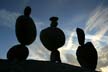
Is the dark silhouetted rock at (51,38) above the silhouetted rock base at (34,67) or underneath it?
above

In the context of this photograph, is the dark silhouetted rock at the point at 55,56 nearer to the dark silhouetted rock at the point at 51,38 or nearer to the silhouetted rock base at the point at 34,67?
the dark silhouetted rock at the point at 51,38

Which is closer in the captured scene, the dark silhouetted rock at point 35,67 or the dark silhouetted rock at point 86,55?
the dark silhouetted rock at point 35,67

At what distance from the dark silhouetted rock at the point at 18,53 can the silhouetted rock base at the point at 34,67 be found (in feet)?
3.10

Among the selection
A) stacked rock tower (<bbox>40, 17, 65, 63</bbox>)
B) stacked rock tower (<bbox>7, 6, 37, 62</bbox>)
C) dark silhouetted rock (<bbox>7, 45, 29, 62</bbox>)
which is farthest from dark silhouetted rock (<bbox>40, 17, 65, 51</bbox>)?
dark silhouetted rock (<bbox>7, 45, 29, 62</bbox>)

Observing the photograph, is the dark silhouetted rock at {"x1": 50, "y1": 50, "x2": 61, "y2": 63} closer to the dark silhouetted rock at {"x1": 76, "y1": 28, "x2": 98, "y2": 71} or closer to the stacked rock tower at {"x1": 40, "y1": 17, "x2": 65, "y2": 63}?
the stacked rock tower at {"x1": 40, "y1": 17, "x2": 65, "y2": 63}

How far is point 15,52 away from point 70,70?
9.24 ft

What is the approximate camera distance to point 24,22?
16.6m

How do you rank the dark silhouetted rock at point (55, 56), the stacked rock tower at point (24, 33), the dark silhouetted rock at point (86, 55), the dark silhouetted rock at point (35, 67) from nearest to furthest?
the dark silhouetted rock at point (35, 67)
the stacked rock tower at point (24, 33)
the dark silhouetted rock at point (55, 56)
the dark silhouetted rock at point (86, 55)

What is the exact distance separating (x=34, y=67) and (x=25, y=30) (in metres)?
2.65

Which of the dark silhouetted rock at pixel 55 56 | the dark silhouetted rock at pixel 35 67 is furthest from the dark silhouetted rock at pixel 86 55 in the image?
→ the dark silhouetted rock at pixel 35 67

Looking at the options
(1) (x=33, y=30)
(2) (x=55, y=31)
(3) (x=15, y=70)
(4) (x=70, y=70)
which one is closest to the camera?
(3) (x=15, y=70)

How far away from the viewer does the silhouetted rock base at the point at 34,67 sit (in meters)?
14.1

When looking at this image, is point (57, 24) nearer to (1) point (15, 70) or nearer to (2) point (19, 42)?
(2) point (19, 42)

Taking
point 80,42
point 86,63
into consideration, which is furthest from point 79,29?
point 86,63
